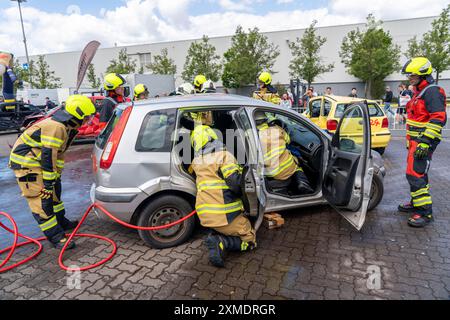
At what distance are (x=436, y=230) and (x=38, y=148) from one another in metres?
4.75

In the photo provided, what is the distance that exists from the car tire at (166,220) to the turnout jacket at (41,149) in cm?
112

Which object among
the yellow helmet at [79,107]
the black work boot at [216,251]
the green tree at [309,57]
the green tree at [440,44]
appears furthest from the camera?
the green tree at [309,57]

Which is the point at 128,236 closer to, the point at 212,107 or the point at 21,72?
the point at 212,107

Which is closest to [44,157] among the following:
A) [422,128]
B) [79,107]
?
[79,107]

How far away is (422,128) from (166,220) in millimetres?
3297

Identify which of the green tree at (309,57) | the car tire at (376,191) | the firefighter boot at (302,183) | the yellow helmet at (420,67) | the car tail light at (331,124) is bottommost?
the car tire at (376,191)

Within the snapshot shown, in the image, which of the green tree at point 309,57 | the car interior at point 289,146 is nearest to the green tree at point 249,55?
the green tree at point 309,57

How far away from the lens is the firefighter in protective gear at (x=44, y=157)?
10.9ft

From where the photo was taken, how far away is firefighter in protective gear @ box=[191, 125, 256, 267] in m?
3.10

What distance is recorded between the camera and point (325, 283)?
2.81m

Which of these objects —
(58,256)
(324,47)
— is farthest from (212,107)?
(324,47)

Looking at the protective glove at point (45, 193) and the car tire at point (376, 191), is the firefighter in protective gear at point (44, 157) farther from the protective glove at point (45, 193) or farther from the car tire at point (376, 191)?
the car tire at point (376, 191)

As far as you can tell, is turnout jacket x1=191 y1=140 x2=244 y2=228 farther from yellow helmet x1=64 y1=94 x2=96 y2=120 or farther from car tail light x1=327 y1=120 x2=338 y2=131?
car tail light x1=327 y1=120 x2=338 y2=131

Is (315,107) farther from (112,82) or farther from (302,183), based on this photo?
(112,82)
